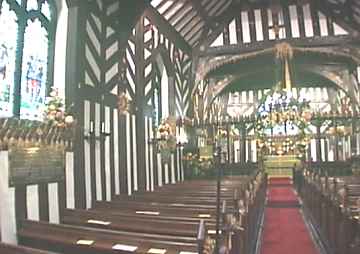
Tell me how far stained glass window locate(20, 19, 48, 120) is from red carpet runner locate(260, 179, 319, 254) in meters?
4.00

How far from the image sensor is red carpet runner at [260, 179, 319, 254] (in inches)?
260

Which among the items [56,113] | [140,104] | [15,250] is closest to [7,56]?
[56,113]

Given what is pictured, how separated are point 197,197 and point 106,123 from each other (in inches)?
95.3

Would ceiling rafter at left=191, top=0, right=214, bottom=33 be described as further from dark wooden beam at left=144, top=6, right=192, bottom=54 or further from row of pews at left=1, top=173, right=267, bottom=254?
row of pews at left=1, top=173, right=267, bottom=254

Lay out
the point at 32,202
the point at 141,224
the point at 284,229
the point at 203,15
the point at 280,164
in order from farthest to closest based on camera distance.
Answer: the point at 280,164 → the point at 203,15 → the point at 284,229 → the point at 32,202 → the point at 141,224

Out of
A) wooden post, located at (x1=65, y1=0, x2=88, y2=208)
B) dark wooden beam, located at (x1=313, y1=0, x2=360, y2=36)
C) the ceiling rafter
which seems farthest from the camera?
dark wooden beam, located at (x1=313, y1=0, x2=360, y2=36)

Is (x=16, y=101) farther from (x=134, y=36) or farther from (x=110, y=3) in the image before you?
(x=134, y=36)

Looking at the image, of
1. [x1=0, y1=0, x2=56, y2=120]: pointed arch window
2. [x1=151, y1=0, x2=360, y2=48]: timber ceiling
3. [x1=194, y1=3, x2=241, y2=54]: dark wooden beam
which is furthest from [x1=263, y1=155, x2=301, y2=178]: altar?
[x1=0, y1=0, x2=56, y2=120]: pointed arch window

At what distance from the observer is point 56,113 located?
6.69 metres

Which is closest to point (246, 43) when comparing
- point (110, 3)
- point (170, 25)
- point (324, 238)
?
point (170, 25)

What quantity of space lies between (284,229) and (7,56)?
5.46 meters

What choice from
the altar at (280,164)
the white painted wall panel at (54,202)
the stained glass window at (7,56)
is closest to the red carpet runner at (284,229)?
the white painted wall panel at (54,202)

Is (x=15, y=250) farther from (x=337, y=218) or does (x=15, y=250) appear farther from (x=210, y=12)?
(x=210, y=12)

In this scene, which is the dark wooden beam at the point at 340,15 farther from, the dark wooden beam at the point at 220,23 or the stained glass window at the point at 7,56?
the stained glass window at the point at 7,56
